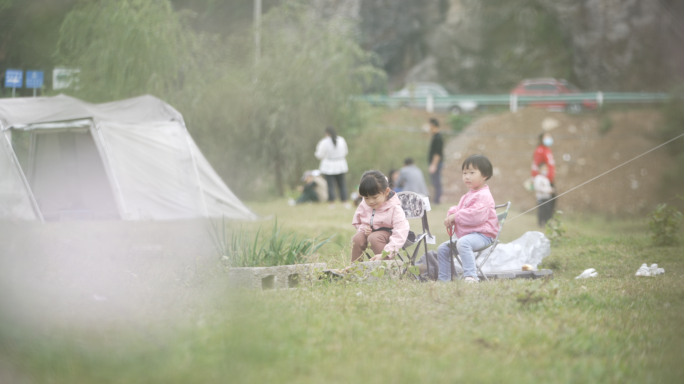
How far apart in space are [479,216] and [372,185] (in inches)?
36.7

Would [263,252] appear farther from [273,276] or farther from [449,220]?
[449,220]

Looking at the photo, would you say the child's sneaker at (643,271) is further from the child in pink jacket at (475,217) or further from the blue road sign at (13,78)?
the blue road sign at (13,78)

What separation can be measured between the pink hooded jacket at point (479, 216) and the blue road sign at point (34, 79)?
748 centimetres

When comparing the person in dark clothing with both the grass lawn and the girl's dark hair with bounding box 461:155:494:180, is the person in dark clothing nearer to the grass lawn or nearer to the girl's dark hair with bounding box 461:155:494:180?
the girl's dark hair with bounding box 461:155:494:180

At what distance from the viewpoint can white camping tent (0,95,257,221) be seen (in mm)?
9398

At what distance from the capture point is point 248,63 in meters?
15.9

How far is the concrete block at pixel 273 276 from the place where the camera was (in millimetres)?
4668

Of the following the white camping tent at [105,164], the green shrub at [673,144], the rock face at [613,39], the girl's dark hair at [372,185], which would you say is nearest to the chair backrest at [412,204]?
the girl's dark hair at [372,185]

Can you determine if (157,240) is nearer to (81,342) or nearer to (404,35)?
(81,342)

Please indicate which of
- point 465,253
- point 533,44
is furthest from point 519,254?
point 533,44

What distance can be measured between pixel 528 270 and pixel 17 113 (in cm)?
762

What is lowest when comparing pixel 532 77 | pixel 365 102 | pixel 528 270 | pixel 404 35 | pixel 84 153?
pixel 528 270

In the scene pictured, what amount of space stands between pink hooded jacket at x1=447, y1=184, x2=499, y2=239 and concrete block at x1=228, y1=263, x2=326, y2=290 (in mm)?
1246

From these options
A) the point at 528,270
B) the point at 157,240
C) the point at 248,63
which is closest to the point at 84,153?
the point at 157,240
